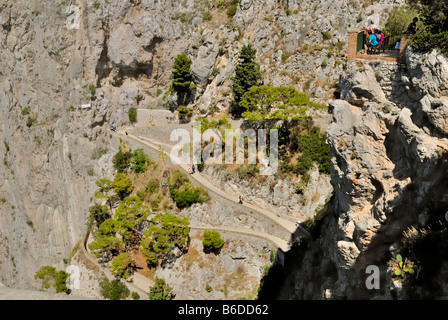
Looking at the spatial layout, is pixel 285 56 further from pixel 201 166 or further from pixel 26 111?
pixel 26 111

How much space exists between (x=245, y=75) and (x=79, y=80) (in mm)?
20210

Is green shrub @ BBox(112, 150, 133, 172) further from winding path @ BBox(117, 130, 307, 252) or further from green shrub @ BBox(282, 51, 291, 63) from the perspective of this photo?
green shrub @ BBox(282, 51, 291, 63)

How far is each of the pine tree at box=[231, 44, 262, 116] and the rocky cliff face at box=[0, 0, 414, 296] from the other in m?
2.25

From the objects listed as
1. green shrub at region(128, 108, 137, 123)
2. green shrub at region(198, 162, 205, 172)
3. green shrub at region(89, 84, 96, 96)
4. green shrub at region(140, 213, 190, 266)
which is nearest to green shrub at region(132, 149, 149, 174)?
green shrub at region(198, 162, 205, 172)

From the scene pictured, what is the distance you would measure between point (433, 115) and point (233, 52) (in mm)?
30943

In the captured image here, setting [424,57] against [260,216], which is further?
[260,216]

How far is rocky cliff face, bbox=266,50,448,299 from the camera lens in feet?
35.9

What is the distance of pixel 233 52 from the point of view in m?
39.9

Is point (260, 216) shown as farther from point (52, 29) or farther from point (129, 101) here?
point (52, 29)

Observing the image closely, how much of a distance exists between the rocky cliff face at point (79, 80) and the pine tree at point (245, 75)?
7.37 ft

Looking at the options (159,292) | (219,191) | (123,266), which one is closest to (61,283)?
(123,266)

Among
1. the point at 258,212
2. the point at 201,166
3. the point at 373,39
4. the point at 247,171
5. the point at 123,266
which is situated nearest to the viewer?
the point at 373,39

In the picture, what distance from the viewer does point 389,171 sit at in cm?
1375
